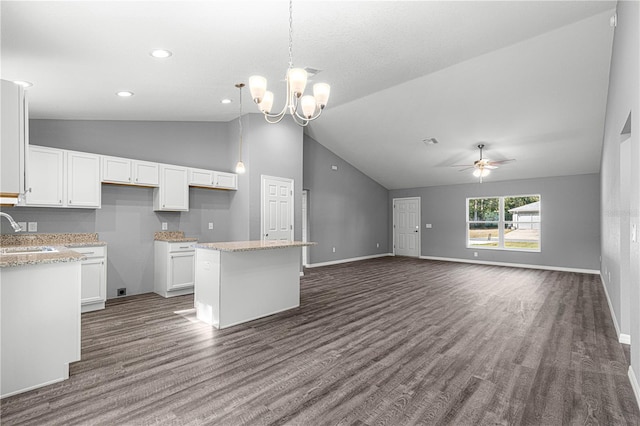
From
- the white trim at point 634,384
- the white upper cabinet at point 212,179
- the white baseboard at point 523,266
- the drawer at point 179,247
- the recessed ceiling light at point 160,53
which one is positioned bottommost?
the white baseboard at point 523,266

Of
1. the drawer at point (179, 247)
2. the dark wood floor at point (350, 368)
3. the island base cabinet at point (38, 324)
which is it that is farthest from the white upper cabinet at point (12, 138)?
the drawer at point (179, 247)

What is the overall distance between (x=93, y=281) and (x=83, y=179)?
1.37m

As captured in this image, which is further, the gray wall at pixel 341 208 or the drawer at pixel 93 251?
the gray wall at pixel 341 208

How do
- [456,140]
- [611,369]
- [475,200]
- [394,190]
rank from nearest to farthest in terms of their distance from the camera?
[611,369], [456,140], [475,200], [394,190]

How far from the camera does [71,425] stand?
6.42 ft

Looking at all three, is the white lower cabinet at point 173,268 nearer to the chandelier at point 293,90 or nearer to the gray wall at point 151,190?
Result: the gray wall at point 151,190

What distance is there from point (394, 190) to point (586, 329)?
25.6ft

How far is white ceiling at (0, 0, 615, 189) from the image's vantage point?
2.77 meters

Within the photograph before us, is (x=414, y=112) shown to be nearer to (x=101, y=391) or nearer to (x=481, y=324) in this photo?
(x=481, y=324)

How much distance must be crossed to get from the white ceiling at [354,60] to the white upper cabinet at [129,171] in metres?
0.70

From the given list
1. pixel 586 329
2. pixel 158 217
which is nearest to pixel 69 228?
pixel 158 217

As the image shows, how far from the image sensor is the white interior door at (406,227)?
10672 millimetres

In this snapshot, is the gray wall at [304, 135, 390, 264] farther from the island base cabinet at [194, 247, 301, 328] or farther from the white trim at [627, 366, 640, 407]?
the white trim at [627, 366, 640, 407]

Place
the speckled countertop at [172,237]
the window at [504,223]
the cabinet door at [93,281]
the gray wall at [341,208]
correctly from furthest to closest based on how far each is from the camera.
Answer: the window at [504,223] → the gray wall at [341,208] → the speckled countertop at [172,237] → the cabinet door at [93,281]
